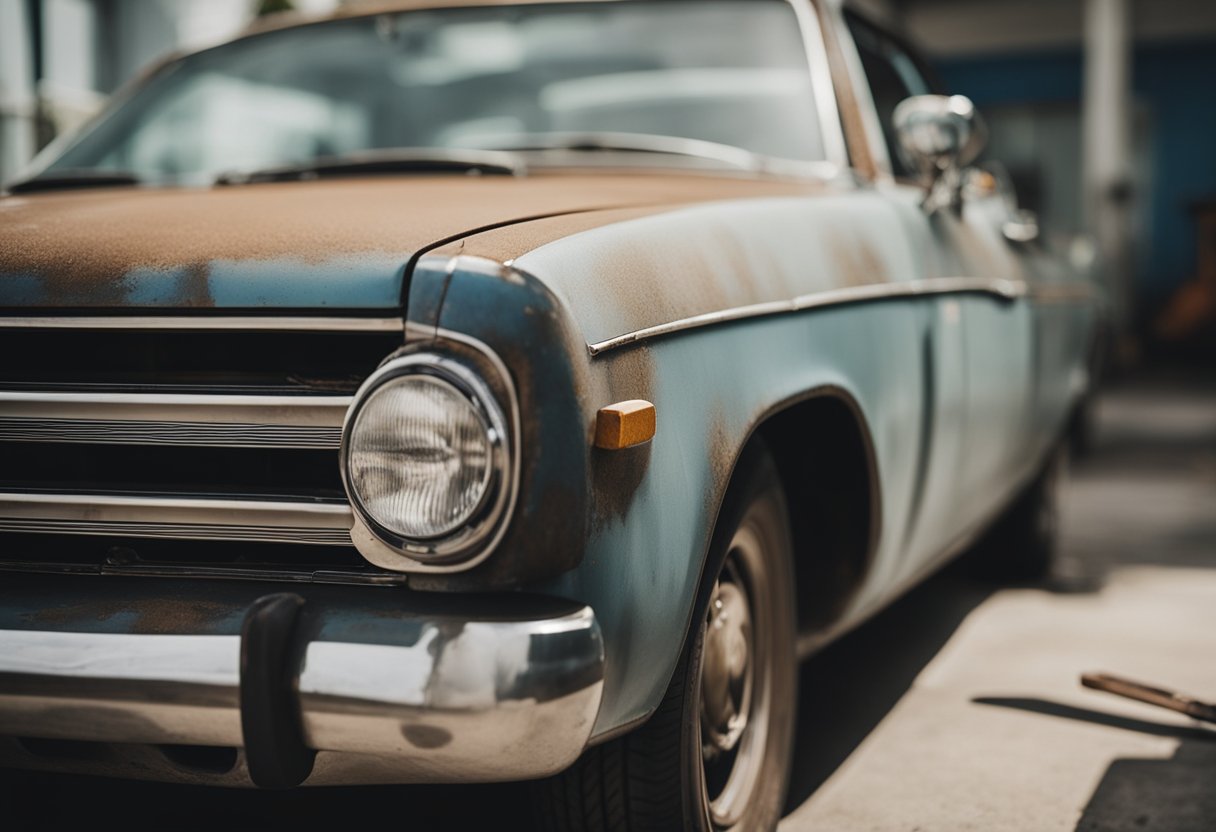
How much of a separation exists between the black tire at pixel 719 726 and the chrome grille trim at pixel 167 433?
23.0 inches

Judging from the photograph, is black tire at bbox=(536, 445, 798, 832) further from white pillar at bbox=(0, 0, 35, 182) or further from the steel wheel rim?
white pillar at bbox=(0, 0, 35, 182)

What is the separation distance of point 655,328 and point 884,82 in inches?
81.4

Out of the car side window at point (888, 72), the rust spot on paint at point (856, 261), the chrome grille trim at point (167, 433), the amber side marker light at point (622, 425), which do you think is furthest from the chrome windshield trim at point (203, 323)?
the car side window at point (888, 72)

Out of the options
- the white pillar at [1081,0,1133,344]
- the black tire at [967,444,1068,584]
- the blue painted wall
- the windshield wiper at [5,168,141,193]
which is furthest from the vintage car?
the blue painted wall

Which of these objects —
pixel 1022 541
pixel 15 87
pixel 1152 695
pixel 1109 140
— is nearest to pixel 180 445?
pixel 1152 695

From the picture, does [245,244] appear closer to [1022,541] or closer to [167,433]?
[167,433]

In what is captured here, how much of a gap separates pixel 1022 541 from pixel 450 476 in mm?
3392

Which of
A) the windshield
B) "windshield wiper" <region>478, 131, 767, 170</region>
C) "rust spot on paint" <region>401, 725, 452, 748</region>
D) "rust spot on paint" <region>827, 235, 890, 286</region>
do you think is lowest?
"rust spot on paint" <region>401, 725, 452, 748</region>

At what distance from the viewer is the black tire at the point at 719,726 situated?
205 cm

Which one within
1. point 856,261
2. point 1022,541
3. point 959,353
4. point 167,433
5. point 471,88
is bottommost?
point 1022,541

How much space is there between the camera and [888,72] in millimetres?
3945

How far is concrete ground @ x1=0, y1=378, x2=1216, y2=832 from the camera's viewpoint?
274 centimetres

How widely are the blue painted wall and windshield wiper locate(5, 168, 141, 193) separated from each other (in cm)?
1454

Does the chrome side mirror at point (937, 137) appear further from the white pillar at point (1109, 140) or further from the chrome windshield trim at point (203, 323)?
the white pillar at point (1109, 140)
